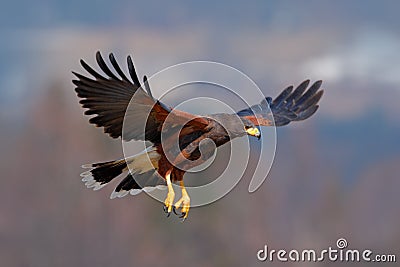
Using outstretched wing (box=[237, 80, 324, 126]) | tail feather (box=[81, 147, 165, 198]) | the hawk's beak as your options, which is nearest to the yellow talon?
tail feather (box=[81, 147, 165, 198])

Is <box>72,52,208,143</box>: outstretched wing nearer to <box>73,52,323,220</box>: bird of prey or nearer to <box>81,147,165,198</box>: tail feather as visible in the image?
<box>73,52,323,220</box>: bird of prey

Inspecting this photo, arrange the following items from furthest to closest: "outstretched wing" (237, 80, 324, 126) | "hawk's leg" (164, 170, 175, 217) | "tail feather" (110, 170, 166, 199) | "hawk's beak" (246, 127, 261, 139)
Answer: "outstretched wing" (237, 80, 324, 126) → "tail feather" (110, 170, 166, 199) → "hawk's beak" (246, 127, 261, 139) → "hawk's leg" (164, 170, 175, 217)

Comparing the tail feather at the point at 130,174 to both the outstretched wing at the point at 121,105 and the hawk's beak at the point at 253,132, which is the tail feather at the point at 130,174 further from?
the hawk's beak at the point at 253,132

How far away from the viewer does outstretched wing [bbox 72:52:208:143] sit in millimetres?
6375

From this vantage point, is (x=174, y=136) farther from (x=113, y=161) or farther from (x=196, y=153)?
(x=113, y=161)

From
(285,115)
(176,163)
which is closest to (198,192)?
(176,163)

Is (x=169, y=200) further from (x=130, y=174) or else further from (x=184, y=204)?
(x=130, y=174)

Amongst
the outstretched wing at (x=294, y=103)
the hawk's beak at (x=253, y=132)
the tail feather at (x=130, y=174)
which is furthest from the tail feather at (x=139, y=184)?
the outstretched wing at (x=294, y=103)

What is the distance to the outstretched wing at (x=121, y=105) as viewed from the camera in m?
6.38

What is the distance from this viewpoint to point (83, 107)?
661 centimetres

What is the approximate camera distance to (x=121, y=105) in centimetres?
660

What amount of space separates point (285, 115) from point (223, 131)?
6.07 feet

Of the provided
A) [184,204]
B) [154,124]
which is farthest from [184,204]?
[154,124]

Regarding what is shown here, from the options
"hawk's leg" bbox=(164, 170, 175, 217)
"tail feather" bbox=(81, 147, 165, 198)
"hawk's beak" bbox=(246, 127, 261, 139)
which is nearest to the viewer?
"hawk's leg" bbox=(164, 170, 175, 217)
